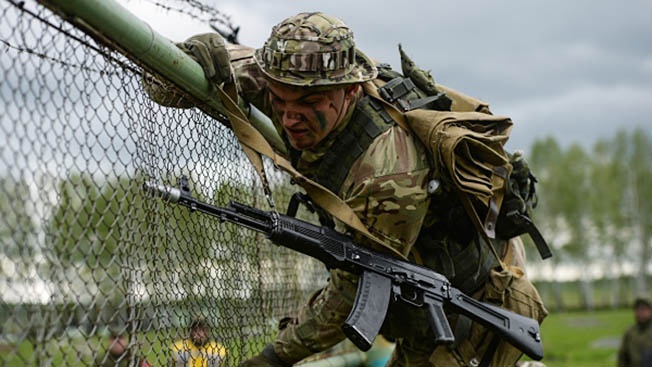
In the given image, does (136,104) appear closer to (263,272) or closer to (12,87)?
(12,87)

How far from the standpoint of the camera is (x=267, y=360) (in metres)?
4.16

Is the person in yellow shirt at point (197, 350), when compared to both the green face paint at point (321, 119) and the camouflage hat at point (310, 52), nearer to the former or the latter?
the green face paint at point (321, 119)

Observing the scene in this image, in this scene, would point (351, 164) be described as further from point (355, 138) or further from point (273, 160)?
point (273, 160)

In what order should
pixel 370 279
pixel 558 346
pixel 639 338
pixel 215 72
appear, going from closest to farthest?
pixel 215 72, pixel 370 279, pixel 639 338, pixel 558 346

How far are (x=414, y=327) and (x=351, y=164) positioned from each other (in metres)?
0.98

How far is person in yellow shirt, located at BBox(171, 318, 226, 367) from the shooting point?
3.49 m

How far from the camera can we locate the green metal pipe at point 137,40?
8.56ft

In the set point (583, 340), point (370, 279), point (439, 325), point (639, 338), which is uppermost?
point (370, 279)

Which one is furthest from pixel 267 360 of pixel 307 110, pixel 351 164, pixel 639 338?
pixel 639 338

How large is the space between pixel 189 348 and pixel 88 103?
1.21 m

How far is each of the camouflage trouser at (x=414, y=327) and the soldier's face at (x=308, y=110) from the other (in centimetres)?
72

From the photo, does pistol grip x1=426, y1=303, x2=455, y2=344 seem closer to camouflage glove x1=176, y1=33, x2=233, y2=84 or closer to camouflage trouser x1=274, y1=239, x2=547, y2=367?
camouflage trouser x1=274, y1=239, x2=547, y2=367

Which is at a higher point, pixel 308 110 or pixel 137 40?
pixel 137 40

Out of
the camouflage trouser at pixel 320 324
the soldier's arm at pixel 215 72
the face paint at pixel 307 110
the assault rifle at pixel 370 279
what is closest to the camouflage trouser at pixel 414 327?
the camouflage trouser at pixel 320 324
